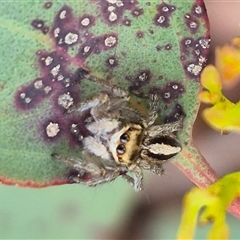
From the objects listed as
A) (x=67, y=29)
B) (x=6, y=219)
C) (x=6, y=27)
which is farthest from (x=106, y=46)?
(x=6, y=219)

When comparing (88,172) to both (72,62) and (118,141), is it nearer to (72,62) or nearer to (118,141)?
(118,141)

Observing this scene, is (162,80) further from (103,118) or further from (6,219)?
(6,219)

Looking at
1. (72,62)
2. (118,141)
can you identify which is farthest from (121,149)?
(72,62)

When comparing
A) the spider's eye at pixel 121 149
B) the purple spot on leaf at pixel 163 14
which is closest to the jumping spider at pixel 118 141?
the spider's eye at pixel 121 149

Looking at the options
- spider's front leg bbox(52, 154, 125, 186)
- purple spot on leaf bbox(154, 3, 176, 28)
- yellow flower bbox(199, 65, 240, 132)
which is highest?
purple spot on leaf bbox(154, 3, 176, 28)

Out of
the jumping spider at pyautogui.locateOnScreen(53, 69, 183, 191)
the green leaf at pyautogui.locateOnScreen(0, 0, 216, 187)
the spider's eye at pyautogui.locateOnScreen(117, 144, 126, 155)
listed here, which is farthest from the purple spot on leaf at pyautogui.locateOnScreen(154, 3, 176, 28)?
the spider's eye at pyautogui.locateOnScreen(117, 144, 126, 155)

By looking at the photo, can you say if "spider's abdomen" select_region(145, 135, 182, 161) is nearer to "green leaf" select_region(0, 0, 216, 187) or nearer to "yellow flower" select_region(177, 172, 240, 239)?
"green leaf" select_region(0, 0, 216, 187)
